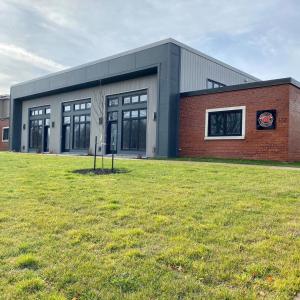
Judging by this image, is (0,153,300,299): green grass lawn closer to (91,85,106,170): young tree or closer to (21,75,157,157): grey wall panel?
(21,75,157,157): grey wall panel

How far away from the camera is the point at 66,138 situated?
98.5ft

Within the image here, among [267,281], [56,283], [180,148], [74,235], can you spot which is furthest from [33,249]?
[180,148]

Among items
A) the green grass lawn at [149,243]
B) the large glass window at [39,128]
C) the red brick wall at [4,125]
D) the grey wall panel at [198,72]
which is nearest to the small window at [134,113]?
the grey wall panel at [198,72]

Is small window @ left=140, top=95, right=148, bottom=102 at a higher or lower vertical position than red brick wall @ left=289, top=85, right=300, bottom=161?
higher

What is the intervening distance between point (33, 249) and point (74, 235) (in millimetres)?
614

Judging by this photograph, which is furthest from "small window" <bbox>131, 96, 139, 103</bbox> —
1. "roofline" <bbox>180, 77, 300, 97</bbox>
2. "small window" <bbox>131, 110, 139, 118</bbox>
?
"roofline" <bbox>180, 77, 300, 97</bbox>

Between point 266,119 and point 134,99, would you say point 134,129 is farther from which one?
point 266,119

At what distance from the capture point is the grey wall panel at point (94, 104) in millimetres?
21969

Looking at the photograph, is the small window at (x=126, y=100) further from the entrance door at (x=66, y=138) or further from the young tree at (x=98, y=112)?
the entrance door at (x=66, y=138)

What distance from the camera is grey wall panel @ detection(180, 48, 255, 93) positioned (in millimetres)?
21000

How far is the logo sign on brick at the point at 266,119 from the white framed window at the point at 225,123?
74cm

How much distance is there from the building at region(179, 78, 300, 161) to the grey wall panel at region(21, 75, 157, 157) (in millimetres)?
2284

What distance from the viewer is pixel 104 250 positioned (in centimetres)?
400

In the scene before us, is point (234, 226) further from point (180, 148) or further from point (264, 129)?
point (180, 148)
